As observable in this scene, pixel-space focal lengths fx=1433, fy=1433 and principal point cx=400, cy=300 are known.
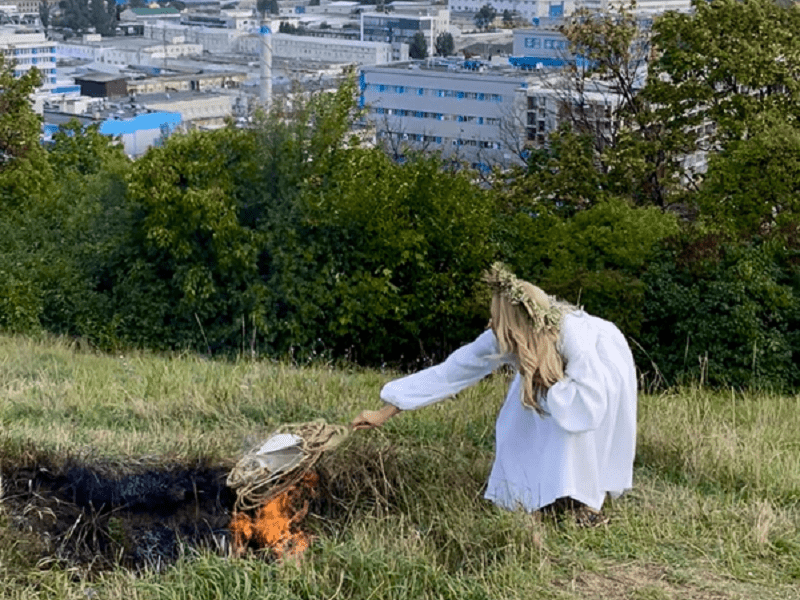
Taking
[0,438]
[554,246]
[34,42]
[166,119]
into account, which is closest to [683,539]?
[0,438]

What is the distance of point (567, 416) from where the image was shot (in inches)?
220

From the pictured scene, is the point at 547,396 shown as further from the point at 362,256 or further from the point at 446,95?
Result: the point at 446,95

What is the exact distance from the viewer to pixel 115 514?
620 centimetres

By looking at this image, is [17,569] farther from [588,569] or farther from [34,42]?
[34,42]

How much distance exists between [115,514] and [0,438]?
89cm

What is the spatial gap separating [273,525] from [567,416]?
52.5 inches

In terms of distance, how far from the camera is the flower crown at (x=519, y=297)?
5547 mm

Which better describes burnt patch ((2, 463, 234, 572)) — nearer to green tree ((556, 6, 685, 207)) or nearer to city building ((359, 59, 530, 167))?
green tree ((556, 6, 685, 207))

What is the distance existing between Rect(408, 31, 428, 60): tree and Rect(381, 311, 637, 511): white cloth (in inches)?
4551

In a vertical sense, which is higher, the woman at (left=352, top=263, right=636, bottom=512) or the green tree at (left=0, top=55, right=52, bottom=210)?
the woman at (left=352, top=263, right=636, bottom=512)

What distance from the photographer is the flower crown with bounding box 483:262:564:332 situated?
555cm

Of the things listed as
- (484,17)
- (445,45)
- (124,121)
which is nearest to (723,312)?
(124,121)

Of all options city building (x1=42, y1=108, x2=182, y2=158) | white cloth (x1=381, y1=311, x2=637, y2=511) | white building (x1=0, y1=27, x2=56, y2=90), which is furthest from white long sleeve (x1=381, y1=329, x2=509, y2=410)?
white building (x1=0, y1=27, x2=56, y2=90)

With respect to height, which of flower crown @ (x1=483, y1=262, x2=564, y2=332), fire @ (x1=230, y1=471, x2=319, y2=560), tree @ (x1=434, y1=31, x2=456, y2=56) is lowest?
tree @ (x1=434, y1=31, x2=456, y2=56)
